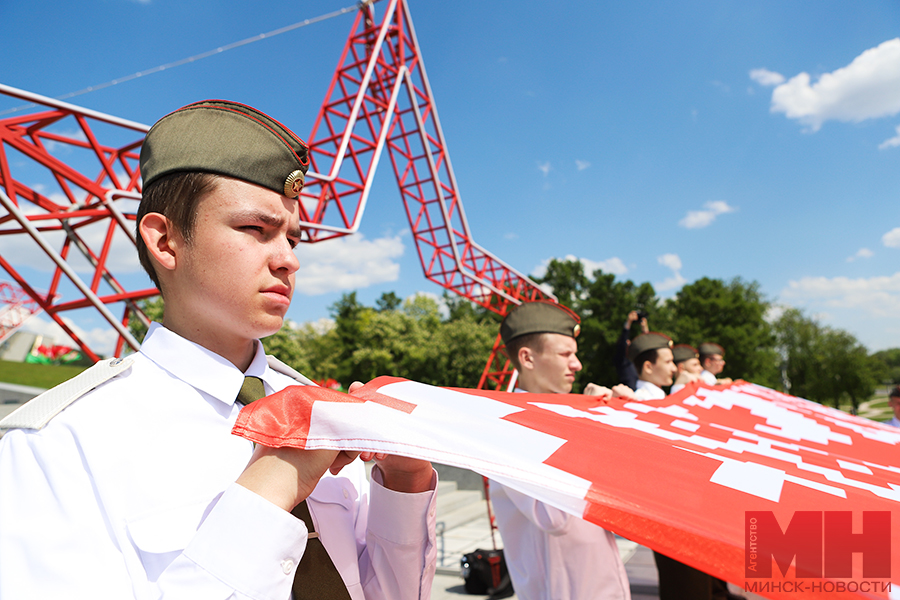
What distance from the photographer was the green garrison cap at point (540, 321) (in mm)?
3482

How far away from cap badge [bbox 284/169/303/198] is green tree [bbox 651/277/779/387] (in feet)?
127

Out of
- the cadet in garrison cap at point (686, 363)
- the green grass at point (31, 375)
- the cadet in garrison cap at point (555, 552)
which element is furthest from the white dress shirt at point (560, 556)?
the green grass at point (31, 375)

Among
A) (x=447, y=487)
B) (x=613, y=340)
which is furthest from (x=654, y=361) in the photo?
(x=613, y=340)

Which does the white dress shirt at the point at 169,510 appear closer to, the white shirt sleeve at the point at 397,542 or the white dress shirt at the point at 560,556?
the white shirt sleeve at the point at 397,542

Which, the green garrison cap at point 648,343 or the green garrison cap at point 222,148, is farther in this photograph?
the green garrison cap at point 648,343

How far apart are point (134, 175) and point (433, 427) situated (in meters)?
5.36

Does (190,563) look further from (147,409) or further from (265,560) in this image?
(147,409)

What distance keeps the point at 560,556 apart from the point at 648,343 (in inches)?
150

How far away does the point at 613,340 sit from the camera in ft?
118

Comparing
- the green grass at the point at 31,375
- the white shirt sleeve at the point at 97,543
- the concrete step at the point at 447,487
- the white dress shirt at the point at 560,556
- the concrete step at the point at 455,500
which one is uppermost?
the white shirt sleeve at the point at 97,543

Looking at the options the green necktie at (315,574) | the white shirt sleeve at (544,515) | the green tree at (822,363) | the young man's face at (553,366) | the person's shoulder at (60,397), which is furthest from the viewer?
the green tree at (822,363)

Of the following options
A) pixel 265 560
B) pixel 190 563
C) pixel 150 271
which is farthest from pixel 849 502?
pixel 150 271

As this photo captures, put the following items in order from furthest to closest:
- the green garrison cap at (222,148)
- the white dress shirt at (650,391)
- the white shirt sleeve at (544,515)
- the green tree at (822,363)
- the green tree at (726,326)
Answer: the green tree at (822,363) → the green tree at (726,326) → the white dress shirt at (650,391) → the white shirt sleeve at (544,515) → the green garrison cap at (222,148)

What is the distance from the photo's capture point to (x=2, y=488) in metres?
0.87
